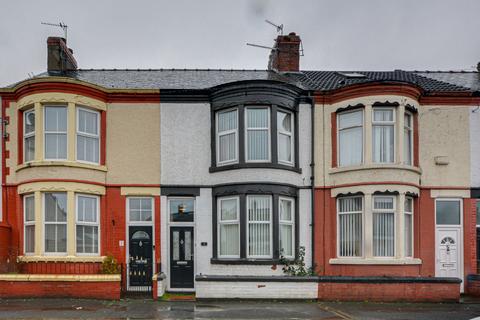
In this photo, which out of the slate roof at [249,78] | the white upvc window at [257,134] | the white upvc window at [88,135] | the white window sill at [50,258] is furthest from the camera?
the slate roof at [249,78]

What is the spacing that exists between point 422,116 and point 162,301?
10848 millimetres

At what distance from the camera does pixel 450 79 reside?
22156 millimetres

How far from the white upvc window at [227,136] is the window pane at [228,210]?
1345 millimetres

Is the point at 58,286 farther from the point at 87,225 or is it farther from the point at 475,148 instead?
the point at 475,148

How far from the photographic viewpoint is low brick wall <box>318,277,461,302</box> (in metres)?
15.5

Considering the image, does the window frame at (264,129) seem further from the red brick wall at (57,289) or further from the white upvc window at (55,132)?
the red brick wall at (57,289)

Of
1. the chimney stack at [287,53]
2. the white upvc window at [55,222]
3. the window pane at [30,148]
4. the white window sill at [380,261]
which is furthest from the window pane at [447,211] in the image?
the window pane at [30,148]

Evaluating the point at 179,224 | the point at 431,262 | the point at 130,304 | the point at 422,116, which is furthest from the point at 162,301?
the point at 422,116

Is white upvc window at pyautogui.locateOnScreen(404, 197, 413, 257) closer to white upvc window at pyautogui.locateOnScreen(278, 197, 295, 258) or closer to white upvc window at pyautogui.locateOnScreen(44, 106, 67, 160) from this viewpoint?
white upvc window at pyautogui.locateOnScreen(278, 197, 295, 258)

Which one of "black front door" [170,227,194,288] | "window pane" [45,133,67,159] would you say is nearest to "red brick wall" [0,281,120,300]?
"black front door" [170,227,194,288]

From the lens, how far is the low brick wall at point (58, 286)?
15492mm

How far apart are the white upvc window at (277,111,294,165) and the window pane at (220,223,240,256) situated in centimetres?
279

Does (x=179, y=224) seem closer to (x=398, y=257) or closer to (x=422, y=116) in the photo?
(x=398, y=257)

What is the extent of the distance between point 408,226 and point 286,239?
13.8 feet
